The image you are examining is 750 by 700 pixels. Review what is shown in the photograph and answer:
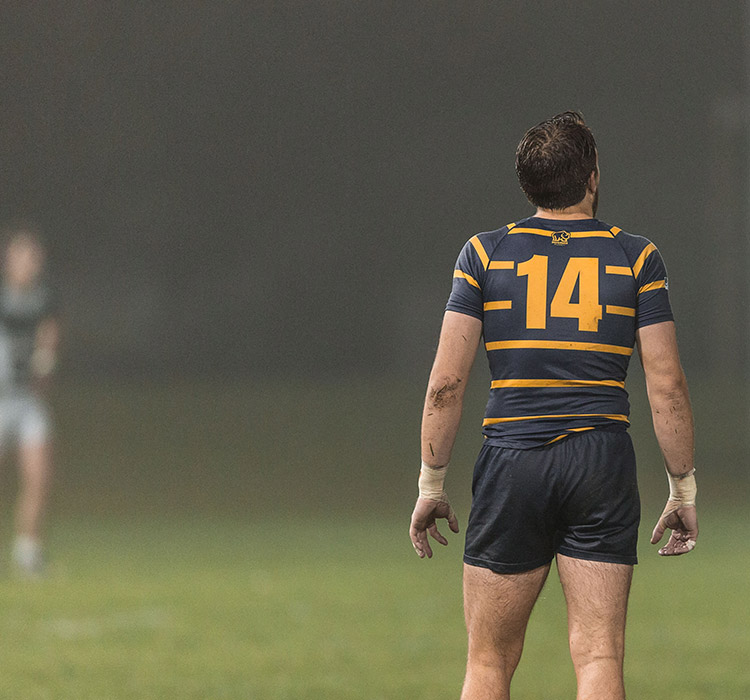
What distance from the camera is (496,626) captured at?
3.37 m

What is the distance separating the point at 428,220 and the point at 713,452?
3.19 metres

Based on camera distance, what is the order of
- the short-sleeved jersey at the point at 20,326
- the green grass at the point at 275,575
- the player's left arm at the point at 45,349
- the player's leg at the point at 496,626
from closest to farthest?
1. the player's leg at the point at 496,626
2. the green grass at the point at 275,575
3. the player's left arm at the point at 45,349
4. the short-sleeved jersey at the point at 20,326

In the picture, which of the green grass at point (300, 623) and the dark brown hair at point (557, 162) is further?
the green grass at point (300, 623)

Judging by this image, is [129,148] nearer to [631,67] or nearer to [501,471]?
[631,67]

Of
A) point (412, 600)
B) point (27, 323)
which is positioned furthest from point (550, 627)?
point (27, 323)

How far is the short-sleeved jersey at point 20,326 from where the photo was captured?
8922 millimetres

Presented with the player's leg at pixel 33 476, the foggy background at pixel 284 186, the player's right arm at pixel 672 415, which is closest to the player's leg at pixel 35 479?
the player's leg at pixel 33 476

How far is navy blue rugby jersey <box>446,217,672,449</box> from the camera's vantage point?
3.29m

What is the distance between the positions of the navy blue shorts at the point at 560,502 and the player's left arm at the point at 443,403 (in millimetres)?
110

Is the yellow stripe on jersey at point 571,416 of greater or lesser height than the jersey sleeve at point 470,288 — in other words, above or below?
below

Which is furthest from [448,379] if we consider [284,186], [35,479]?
[284,186]

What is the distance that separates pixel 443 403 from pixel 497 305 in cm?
26

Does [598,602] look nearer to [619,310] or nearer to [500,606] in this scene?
[500,606]

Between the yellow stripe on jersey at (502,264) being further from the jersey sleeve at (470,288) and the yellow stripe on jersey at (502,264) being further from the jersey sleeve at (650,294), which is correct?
the jersey sleeve at (650,294)
